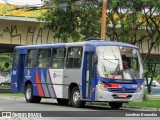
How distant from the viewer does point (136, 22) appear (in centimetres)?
3011

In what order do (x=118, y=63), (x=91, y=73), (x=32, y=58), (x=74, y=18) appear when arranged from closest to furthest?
(x=118, y=63) < (x=91, y=73) < (x=32, y=58) < (x=74, y=18)

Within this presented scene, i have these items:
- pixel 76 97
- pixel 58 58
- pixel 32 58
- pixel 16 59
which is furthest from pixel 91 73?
pixel 16 59

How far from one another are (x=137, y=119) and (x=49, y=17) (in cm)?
1615

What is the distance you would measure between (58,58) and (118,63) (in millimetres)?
3990

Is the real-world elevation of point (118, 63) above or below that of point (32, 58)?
below

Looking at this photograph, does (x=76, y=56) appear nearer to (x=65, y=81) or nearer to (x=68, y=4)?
(x=65, y=81)

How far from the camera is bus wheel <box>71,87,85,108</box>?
72.7 ft

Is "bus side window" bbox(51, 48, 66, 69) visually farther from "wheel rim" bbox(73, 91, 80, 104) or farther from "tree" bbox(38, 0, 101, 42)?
"tree" bbox(38, 0, 101, 42)

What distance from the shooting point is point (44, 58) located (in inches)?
1001

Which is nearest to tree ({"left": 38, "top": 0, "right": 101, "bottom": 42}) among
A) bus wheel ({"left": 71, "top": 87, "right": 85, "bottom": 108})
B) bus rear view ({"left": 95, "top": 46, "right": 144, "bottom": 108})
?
bus wheel ({"left": 71, "top": 87, "right": 85, "bottom": 108})

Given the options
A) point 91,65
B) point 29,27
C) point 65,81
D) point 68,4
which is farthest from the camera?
point 29,27

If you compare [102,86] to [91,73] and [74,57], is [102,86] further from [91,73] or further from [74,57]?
[74,57]

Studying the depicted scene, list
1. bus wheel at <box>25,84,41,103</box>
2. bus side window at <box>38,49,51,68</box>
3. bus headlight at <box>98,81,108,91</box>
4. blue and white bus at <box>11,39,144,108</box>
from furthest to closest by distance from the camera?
bus wheel at <box>25,84,41,103</box>
bus side window at <box>38,49,51,68</box>
blue and white bus at <box>11,39,144,108</box>
bus headlight at <box>98,81,108,91</box>

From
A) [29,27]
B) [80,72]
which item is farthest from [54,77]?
[29,27]
